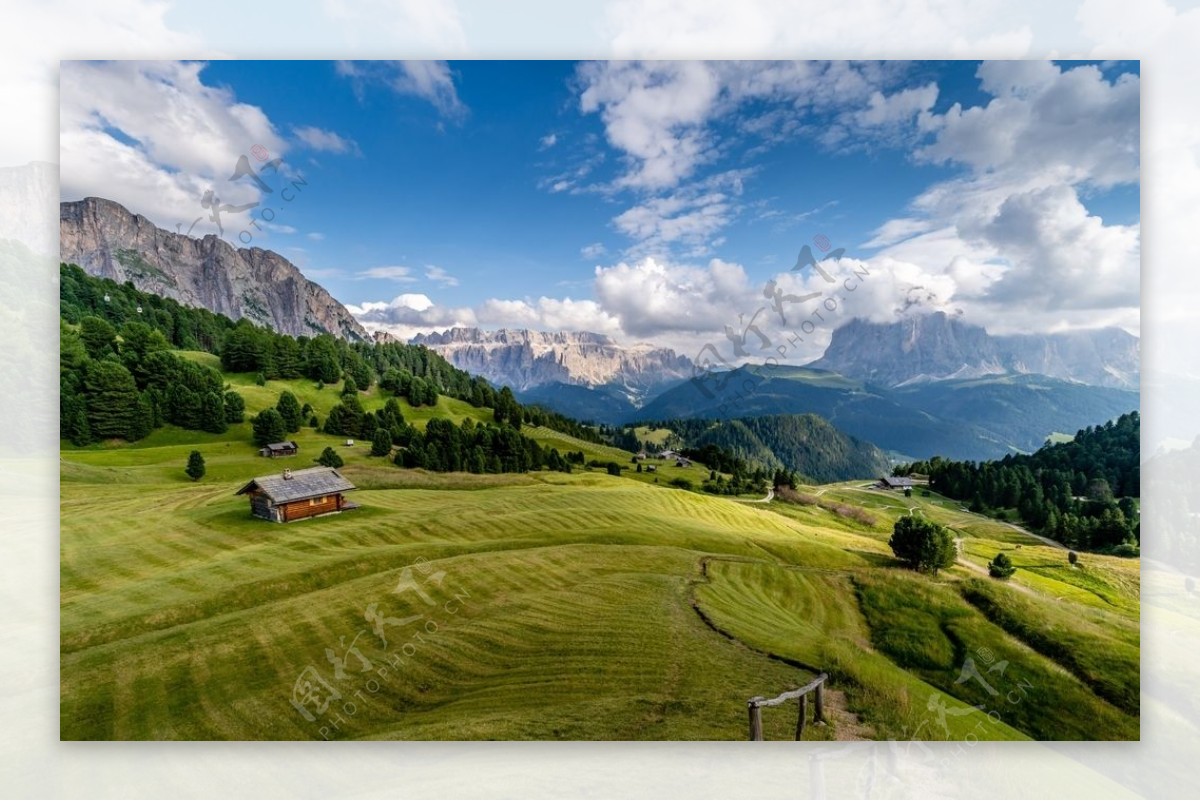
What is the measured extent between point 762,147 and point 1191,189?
6.85 metres

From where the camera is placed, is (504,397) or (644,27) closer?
(644,27)

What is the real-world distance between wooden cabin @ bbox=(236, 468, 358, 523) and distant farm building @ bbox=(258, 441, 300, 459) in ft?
1.68

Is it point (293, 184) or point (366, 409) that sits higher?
point (293, 184)

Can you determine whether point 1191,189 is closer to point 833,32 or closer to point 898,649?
point 833,32

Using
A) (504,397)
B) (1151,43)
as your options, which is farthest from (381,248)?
(1151,43)

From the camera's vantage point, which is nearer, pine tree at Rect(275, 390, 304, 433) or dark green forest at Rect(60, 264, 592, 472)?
Answer: dark green forest at Rect(60, 264, 592, 472)

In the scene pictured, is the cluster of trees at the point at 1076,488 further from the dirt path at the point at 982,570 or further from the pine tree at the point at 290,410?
the pine tree at the point at 290,410

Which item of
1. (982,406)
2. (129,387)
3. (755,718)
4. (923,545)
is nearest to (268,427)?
(129,387)

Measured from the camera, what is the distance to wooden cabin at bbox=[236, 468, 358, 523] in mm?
7633

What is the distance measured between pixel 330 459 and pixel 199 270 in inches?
188

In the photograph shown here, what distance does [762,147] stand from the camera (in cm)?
825

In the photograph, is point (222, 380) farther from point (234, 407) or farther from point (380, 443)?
point (380, 443)

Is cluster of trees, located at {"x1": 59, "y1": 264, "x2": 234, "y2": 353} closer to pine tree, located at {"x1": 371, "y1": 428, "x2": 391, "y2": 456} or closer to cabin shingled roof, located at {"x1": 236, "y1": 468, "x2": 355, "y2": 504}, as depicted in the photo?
cabin shingled roof, located at {"x1": 236, "y1": 468, "x2": 355, "y2": 504}

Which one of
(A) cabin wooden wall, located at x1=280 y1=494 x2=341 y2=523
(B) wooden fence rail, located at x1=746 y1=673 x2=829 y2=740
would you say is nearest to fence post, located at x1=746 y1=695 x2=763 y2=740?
(B) wooden fence rail, located at x1=746 y1=673 x2=829 y2=740
